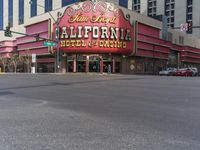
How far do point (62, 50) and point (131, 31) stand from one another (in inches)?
506

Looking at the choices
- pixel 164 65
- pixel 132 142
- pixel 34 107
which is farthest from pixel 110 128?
pixel 164 65

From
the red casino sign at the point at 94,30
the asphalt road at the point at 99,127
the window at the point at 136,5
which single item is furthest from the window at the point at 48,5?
the asphalt road at the point at 99,127

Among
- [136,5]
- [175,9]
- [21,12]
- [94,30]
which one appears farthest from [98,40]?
[136,5]

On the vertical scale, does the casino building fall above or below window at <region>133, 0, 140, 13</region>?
below

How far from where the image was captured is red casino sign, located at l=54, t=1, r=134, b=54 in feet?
179

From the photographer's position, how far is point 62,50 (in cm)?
5678

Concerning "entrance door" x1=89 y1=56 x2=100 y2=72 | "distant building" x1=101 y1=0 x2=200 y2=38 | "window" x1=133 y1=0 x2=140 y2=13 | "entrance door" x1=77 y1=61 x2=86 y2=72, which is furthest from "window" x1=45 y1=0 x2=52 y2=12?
"window" x1=133 y1=0 x2=140 y2=13

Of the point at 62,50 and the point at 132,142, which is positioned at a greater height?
the point at 62,50

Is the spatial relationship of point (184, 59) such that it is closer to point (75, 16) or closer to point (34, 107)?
point (75, 16)

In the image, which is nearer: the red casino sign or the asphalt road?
the asphalt road

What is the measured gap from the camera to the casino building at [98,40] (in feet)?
180

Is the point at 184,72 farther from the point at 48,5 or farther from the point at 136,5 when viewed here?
the point at 136,5

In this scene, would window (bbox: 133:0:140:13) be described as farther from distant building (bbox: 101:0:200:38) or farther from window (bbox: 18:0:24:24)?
window (bbox: 18:0:24:24)

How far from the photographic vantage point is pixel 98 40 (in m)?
54.5
